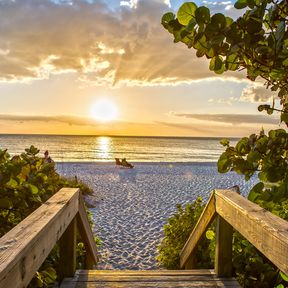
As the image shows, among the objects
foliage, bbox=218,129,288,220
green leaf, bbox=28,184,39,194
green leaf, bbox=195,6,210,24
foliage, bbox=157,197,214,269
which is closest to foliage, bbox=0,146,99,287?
green leaf, bbox=28,184,39,194

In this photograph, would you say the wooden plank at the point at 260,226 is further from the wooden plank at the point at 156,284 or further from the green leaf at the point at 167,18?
the green leaf at the point at 167,18

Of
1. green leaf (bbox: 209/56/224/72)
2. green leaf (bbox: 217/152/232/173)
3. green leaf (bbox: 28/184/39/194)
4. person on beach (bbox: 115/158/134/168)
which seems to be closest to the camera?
green leaf (bbox: 209/56/224/72)

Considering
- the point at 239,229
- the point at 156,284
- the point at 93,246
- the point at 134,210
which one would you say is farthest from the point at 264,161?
the point at 134,210

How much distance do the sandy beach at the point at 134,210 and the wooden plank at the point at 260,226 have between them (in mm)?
4225

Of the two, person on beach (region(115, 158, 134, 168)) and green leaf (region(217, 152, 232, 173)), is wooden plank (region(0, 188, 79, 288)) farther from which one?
person on beach (region(115, 158, 134, 168))

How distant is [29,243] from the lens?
74.2 inches

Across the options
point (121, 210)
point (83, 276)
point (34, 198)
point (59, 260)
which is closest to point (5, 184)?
point (34, 198)

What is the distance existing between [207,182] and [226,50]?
2005 centimetres

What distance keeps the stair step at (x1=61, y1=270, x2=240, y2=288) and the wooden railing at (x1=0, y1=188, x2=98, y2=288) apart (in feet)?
0.64

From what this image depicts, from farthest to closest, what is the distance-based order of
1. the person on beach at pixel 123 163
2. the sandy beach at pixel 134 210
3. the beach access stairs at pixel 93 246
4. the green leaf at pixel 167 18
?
the person on beach at pixel 123 163
the sandy beach at pixel 134 210
the beach access stairs at pixel 93 246
the green leaf at pixel 167 18

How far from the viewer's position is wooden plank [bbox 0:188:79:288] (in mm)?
1593

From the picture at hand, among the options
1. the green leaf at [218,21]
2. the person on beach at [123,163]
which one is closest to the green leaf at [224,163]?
the green leaf at [218,21]

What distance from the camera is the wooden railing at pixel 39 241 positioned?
1.63 meters

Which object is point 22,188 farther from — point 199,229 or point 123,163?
point 123,163
